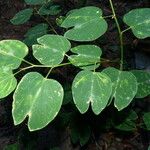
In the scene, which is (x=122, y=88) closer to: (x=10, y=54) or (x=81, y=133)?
(x=10, y=54)

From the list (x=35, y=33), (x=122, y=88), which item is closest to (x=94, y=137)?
(x=35, y=33)

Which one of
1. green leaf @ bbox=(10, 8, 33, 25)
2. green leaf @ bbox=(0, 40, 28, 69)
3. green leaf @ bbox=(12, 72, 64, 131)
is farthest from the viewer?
green leaf @ bbox=(10, 8, 33, 25)

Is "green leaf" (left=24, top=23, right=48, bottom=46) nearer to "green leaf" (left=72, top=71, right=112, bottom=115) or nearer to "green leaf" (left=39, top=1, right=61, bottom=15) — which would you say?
"green leaf" (left=39, top=1, right=61, bottom=15)

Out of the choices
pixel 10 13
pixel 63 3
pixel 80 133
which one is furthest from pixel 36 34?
pixel 10 13

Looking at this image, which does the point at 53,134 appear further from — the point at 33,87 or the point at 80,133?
the point at 33,87

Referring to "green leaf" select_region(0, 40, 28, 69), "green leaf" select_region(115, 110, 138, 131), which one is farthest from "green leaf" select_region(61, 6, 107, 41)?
"green leaf" select_region(115, 110, 138, 131)

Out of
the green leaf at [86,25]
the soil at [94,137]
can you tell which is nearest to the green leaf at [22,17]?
the soil at [94,137]
